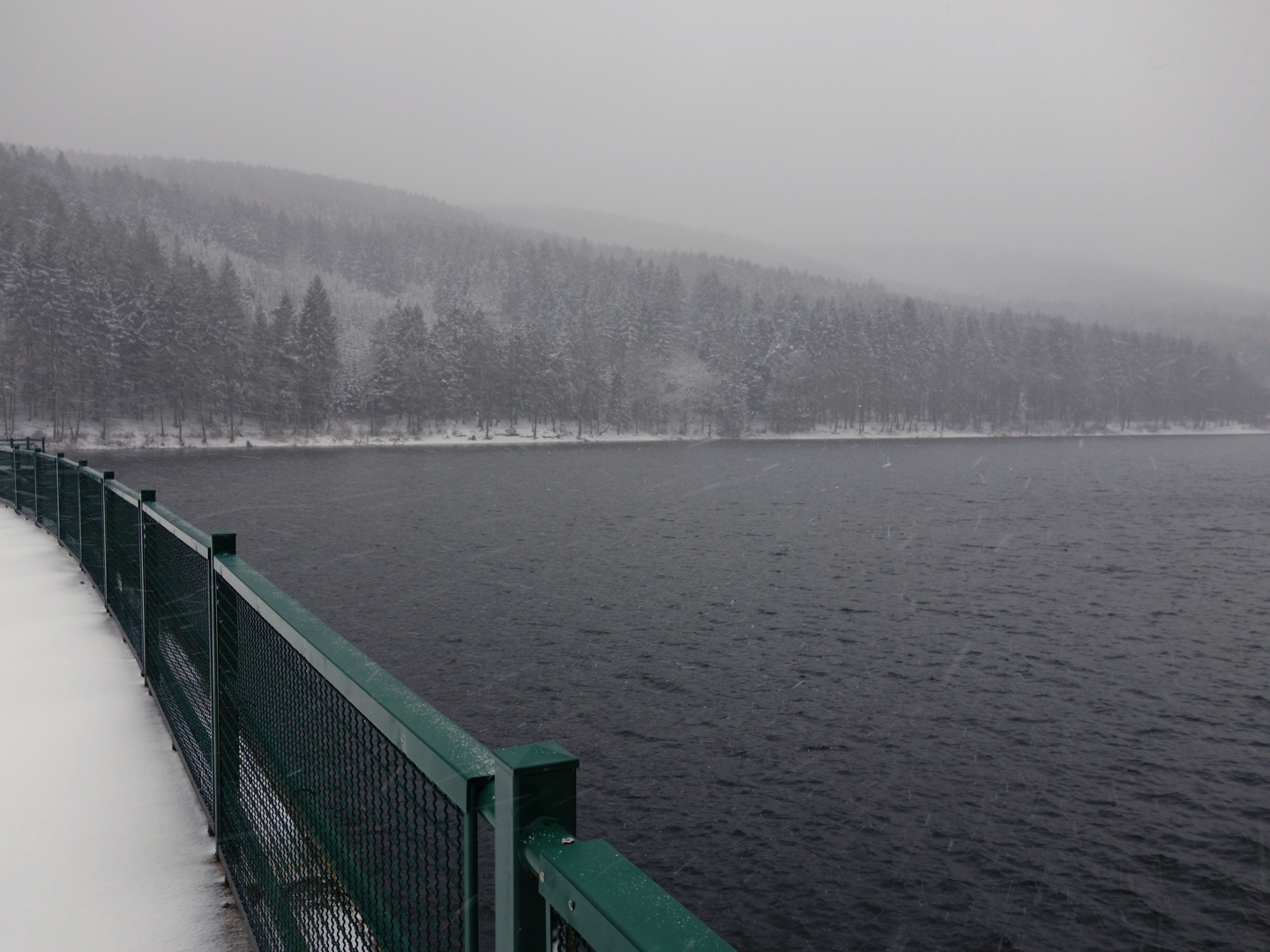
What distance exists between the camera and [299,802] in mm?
3697

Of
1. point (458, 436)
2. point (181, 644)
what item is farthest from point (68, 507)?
point (458, 436)

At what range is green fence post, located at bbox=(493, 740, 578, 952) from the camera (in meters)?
1.55

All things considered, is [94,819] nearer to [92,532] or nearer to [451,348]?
[92,532]

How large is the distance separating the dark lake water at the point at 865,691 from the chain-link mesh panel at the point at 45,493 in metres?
5.73

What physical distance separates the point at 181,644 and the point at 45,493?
12.7m

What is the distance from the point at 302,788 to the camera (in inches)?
144

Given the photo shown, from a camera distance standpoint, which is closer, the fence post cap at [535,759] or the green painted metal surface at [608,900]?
the green painted metal surface at [608,900]

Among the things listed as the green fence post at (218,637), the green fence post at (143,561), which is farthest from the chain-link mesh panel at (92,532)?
the green fence post at (218,637)

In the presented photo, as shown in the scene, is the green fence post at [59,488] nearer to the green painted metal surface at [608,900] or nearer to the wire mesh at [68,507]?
the wire mesh at [68,507]

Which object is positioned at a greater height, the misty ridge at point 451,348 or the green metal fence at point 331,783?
the misty ridge at point 451,348

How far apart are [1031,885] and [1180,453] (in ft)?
354

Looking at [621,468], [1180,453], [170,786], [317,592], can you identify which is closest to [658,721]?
[170,786]

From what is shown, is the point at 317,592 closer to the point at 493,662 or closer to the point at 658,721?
the point at 493,662

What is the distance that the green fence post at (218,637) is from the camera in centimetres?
450
